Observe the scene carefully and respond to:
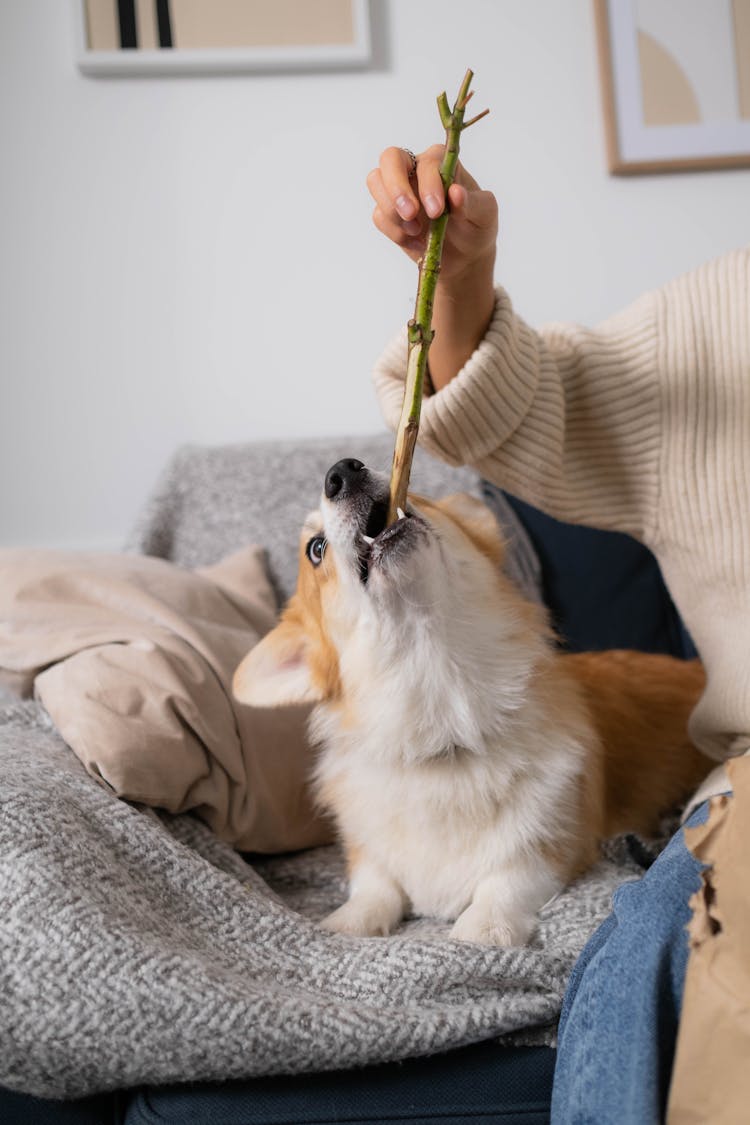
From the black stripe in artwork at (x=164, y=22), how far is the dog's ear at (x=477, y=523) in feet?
4.17

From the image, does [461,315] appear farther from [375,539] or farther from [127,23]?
[127,23]

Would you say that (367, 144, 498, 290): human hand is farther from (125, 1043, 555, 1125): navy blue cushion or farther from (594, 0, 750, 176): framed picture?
(594, 0, 750, 176): framed picture

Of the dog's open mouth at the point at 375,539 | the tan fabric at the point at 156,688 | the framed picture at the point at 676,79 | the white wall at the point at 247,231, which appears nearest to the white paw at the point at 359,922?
the tan fabric at the point at 156,688

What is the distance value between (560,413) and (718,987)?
765mm

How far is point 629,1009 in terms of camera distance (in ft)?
2.76

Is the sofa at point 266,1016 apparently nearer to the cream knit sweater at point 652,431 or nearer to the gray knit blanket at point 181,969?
the gray knit blanket at point 181,969

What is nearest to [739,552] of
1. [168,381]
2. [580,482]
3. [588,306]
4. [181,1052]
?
[580,482]

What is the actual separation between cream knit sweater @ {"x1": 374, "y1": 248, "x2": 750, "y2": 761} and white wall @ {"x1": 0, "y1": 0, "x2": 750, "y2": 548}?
0.96m

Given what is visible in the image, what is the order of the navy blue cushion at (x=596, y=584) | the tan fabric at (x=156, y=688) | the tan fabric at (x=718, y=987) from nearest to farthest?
the tan fabric at (x=718, y=987) < the tan fabric at (x=156, y=688) < the navy blue cushion at (x=596, y=584)

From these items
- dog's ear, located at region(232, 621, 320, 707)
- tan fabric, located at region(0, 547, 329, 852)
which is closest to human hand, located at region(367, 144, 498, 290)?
dog's ear, located at region(232, 621, 320, 707)

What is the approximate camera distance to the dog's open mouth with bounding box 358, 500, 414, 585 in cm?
121

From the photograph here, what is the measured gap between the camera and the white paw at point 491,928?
1.18 m

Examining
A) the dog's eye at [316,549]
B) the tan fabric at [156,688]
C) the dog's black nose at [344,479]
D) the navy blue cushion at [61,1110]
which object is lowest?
the navy blue cushion at [61,1110]

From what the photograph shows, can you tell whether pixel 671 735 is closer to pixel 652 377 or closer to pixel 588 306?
pixel 652 377
